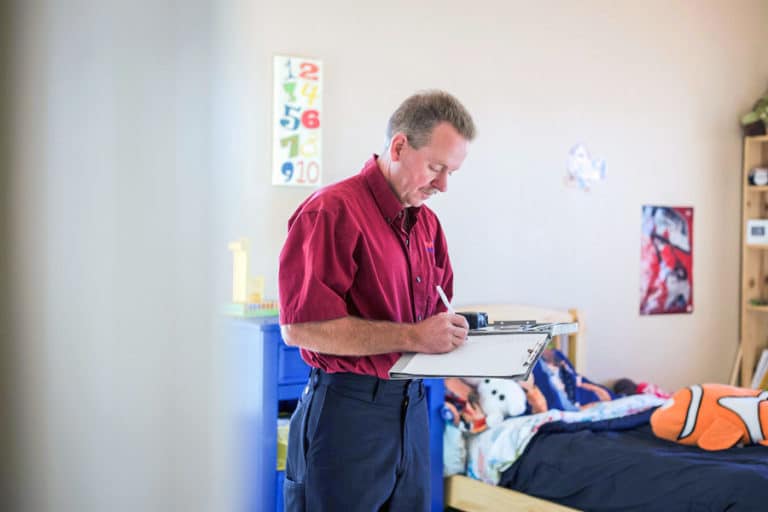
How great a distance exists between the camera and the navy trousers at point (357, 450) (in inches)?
60.7

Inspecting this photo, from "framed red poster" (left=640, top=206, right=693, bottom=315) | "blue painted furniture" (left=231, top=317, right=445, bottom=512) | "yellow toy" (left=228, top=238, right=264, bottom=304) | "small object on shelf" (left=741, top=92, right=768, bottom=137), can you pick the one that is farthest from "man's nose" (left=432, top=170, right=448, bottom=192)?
"small object on shelf" (left=741, top=92, right=768, bottom=137)

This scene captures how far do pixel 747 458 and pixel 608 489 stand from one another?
17.0 inches

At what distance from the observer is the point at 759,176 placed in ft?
14.4

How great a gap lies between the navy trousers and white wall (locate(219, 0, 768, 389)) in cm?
144

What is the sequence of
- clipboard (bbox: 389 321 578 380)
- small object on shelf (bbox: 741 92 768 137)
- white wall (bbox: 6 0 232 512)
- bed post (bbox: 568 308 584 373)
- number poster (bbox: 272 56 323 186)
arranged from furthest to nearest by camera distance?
small object on shelf (bbox: 741 92 768 137)
bed post (bbox: 568 308 584 373)
number poster (bbox: 272 56 323 186)
clipboard (bbox: 389 321 578 380)
white wall (bbox: 6 0 232 512)

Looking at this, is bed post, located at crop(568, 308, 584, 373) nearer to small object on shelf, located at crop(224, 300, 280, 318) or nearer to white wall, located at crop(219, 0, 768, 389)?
white wall, located at crop(219, 0, 768, 389)

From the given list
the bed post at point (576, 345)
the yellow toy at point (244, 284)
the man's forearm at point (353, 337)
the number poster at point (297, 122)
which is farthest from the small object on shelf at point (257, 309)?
the bed post at point (576, 345)

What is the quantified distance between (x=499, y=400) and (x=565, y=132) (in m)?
1.33

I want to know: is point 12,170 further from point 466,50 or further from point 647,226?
point 647,226

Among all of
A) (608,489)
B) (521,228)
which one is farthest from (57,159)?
(521,228)

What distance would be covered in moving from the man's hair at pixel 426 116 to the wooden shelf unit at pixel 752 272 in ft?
10.7

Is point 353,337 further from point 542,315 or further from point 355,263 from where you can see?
point 542,315

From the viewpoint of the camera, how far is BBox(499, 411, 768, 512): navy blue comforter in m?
2.46

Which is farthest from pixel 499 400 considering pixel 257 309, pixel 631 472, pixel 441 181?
pixel 441 181
